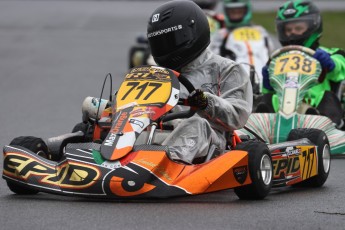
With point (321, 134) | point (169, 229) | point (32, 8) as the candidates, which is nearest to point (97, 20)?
point (32, 8)

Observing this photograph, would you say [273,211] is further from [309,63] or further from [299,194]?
[309,63]

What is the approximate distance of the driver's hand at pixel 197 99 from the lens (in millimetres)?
6859

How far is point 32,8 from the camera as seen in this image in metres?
35.5

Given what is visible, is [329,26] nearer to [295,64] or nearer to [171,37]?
[295,64]

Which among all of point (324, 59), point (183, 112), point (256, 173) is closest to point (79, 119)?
point (324, 59)

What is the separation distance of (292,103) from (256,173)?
124 inches

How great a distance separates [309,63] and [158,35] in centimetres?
305

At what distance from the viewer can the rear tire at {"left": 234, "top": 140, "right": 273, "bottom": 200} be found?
6.80 m

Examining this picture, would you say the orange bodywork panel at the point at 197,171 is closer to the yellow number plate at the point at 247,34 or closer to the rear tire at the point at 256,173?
the rear tire at the point at 256,173

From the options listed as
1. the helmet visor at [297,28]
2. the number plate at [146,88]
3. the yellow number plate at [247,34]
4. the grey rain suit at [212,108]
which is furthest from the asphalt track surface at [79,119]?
the yellow number plate at [247,34]

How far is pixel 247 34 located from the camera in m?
14.9

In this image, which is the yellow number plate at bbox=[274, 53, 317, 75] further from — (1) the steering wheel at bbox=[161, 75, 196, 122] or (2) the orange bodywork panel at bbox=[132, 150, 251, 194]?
(2) the orange bodywork panel at bbox=[132, 150, 251, 194]

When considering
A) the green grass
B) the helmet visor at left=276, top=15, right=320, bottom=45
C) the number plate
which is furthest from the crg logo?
the green grass

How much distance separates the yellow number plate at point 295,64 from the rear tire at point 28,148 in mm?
3432
